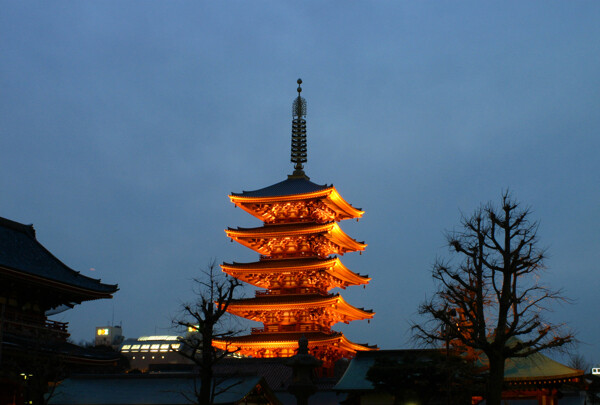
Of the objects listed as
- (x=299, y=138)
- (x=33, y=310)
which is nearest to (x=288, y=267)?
(x=299, y=138)

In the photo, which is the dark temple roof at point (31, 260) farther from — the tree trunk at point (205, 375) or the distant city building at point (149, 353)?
the distant city building at point (149, 353)

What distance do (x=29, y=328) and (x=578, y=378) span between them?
24222 mm

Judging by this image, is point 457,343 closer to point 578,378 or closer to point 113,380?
point 578,378

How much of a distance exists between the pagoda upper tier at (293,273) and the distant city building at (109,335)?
7464 cm

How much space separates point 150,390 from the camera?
1184 inches

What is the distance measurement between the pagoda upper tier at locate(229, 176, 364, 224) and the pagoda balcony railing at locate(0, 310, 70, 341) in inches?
903

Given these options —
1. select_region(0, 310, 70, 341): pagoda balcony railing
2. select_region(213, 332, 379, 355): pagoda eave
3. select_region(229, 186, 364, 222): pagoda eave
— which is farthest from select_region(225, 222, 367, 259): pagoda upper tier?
select_region(0, 310, 70, 341): pagoda balcony railing

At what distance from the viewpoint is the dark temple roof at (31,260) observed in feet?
101

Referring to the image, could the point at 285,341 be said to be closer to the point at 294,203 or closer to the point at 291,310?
the point at 291,310

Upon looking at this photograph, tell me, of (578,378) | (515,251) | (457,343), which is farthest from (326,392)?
(515,251)

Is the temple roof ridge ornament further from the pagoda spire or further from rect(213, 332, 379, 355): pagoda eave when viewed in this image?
rect(213, 332, 379, 355): pagoda eave

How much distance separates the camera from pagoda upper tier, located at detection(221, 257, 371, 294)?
5006 cm

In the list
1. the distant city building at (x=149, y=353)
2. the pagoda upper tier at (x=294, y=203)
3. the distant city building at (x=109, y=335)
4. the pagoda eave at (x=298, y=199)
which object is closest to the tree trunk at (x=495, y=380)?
the pagoda eave at (x=298, y=199)

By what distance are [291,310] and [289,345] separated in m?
3.30
